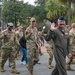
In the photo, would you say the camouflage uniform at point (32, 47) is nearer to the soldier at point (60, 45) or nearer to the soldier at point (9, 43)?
the soldier at point (9, 43)

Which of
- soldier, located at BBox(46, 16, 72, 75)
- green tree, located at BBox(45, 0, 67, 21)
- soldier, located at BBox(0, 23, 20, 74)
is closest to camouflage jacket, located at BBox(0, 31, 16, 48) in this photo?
soldier, located at BBox(0, 23, 20, 74)

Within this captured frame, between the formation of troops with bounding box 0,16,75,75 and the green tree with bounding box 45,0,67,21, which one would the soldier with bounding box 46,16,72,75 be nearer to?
the formation of troops with bounding box 0,16,75,75

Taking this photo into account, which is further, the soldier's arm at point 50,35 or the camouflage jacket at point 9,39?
the camouflage jacket at point 9,39

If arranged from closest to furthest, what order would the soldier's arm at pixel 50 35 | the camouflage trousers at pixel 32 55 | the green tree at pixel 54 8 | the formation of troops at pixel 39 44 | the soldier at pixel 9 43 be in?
the soldier's arm at pixel 50 35, the formation of troops at pixel 39 44, the camouflage trousers at pixel 32 55, the soldier at pixel 9 43, the green tree at pixel 54 8

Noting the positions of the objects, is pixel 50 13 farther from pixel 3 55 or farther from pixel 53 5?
pixel 3 55

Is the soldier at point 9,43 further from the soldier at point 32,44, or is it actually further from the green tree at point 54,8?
the green tree at point 54,8

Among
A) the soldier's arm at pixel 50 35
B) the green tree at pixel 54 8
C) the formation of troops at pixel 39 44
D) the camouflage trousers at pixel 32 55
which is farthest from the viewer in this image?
the green tree at pixel 54 8

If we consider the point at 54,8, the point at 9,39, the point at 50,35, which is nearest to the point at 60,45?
the point at 50,35

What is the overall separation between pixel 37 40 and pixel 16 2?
70.9 feet

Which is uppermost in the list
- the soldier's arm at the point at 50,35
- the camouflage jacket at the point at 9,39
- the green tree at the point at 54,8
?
the green tree at the point at 54,8

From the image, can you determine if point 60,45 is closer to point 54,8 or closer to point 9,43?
point 9,43

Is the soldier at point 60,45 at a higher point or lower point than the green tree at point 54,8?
lower

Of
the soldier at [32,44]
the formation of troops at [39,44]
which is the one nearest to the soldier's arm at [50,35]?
the formation of troops at [39,44]

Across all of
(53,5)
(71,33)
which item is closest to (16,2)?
(53,5)
